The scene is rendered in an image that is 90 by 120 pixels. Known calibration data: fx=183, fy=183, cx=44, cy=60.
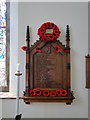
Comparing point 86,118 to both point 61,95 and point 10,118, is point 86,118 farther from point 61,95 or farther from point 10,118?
point 10,118

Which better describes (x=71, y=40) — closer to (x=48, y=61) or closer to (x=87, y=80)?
(x=48, y=61)

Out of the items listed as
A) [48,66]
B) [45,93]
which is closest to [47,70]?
[48,66]

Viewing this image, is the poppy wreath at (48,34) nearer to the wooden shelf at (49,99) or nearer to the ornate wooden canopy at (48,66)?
the ornate wooden canopy at (48,66)

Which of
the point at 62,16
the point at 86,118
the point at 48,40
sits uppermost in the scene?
the point at 62,16

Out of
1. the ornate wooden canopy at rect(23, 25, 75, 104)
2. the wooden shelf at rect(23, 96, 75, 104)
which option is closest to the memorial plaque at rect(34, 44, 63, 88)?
the ornate wooden canopy at rect(23, 25, 75, 104)

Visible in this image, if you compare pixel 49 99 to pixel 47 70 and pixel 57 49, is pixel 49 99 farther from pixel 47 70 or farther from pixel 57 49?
pixel 57 49

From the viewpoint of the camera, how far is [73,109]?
1974 mm

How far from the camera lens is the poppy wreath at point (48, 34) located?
1919 millimetres

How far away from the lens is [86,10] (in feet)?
6.60

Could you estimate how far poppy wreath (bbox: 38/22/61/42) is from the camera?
1919 millimetres

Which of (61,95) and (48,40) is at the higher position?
(48,40)

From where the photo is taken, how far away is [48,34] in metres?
1.94

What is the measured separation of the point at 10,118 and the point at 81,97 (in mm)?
801

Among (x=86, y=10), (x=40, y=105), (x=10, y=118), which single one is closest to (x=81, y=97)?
(x=40, y=105)
